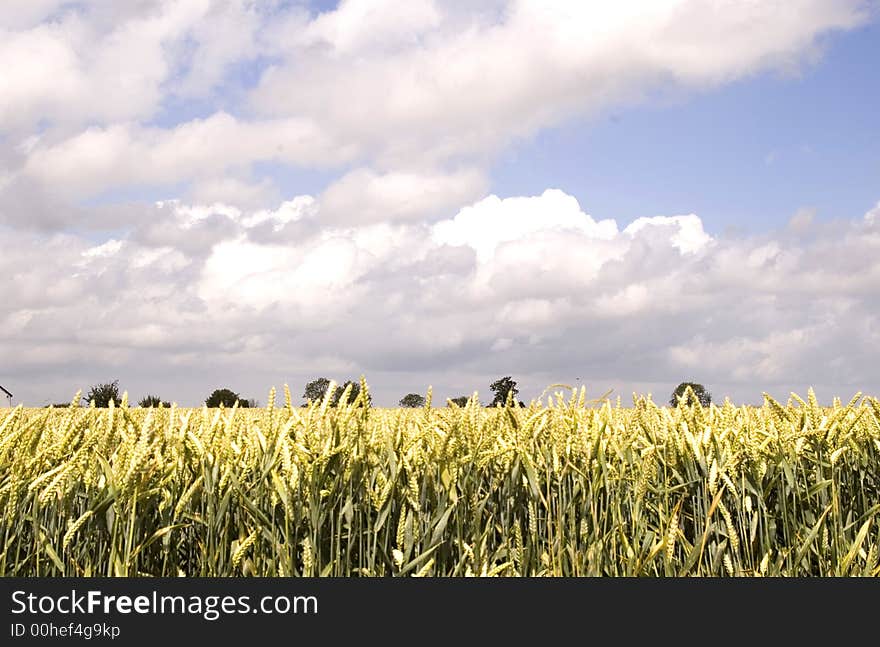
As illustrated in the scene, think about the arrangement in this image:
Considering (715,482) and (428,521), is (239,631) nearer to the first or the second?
(428,521)

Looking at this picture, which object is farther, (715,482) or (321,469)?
(715,482)

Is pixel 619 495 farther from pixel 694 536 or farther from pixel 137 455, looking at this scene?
pixel 137 455

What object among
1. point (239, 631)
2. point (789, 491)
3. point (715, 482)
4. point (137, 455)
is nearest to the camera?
point (239, 631)

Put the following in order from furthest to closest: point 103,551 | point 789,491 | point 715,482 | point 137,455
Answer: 1. point 789,491
2. point 715,482
3. point 103,551
4. point 137,455

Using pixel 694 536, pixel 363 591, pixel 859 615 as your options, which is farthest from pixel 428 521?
pixel 859 615

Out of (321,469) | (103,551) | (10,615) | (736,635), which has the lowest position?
(736,635)

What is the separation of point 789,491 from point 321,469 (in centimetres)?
253

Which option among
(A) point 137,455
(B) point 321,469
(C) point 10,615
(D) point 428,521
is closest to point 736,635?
(D) point 428,521

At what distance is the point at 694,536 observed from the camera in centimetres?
410

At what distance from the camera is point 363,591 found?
9.93 feet

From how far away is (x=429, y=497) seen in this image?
3.62 meters

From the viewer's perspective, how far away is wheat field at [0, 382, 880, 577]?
11.0 ft

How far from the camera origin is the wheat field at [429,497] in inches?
132

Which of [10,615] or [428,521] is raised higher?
[428,521]
